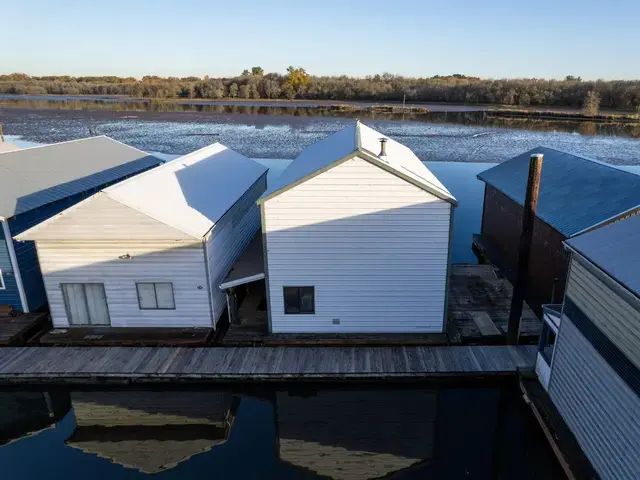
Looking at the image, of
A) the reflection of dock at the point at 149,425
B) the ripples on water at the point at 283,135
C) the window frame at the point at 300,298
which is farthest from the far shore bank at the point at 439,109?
the reflection of dock at the point at 149,425

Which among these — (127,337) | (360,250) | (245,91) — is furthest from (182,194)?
(245,91)

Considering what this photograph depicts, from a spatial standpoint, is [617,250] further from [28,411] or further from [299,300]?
[28,411]

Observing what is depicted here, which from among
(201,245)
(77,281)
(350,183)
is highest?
(350,183)

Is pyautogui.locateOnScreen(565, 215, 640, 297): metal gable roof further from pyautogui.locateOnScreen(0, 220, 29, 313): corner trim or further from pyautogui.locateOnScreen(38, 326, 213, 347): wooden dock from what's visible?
pyautogui.locateOnScreen(0, 220, 29, 313): corner trim

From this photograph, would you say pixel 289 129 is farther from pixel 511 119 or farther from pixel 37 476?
pixel 37 476

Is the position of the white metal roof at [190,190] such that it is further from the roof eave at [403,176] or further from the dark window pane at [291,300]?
the roof eave at [403,176]

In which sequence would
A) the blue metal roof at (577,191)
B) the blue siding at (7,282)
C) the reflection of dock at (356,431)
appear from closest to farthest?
1. the reflection of dock at (356,431)
2. the blue metal roof at (577,191)
3. the blue siding at (7,282)

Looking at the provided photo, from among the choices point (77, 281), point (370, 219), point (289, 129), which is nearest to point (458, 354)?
point (370, 219)
